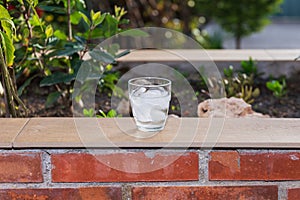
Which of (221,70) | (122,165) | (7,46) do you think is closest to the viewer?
(122,165)

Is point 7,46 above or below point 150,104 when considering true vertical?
above

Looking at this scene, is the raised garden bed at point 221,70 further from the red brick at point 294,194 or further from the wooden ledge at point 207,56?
the red brick at point 294,194

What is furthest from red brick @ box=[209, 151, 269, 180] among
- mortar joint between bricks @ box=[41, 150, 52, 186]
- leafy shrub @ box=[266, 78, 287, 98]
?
leafy shrub @ box=[266, 78, 287, 98]

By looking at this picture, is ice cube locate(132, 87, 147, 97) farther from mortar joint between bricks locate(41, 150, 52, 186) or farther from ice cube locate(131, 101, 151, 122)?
mortar joint between bricks locate(41, 150, 52, 186)

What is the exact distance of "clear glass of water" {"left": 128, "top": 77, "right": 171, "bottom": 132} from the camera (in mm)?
1101

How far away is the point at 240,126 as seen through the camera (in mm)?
1190

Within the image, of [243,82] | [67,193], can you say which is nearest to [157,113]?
[67,193]

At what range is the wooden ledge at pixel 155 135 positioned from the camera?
1.08 metres

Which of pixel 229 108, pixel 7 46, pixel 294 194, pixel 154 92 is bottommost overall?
pixel 294 194

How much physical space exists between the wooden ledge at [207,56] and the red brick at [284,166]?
2.79 ft

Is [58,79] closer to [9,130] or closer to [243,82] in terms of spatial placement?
[9,130]

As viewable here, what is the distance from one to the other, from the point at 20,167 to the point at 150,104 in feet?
0.98

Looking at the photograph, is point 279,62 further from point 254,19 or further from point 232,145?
point 254,19

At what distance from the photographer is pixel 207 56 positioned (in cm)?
200
